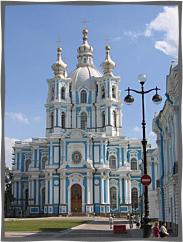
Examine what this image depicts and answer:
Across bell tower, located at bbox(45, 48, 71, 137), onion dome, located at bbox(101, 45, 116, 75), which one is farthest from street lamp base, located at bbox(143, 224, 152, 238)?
onion dome, located at bbox(101, 45, 116, 75)

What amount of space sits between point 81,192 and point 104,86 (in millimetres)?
14108

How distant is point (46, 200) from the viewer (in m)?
47.4

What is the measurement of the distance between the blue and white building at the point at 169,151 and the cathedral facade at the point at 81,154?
23.8 metres

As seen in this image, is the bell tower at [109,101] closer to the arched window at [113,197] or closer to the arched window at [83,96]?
the arched window at [83,96]

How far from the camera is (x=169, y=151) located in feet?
68.2

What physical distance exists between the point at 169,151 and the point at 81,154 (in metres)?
28.2

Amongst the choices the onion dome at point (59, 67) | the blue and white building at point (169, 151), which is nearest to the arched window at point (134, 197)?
the onion dome at point (59, 67)

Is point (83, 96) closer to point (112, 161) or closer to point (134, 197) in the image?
point (112, 161)

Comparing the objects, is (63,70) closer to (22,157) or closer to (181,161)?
(22,157)

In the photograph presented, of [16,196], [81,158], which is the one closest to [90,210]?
[81,158]

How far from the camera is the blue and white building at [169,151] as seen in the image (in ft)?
57.9

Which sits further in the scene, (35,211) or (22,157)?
(22,157)

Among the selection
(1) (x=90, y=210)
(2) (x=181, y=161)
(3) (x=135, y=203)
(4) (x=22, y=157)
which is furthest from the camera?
(4) (x=22, y=157)

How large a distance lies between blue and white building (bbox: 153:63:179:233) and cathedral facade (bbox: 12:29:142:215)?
23782 millimetres
